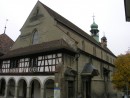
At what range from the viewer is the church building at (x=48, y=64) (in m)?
22.1

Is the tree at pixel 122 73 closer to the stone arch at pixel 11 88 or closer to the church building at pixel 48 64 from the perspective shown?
the church building at pixel 48 64

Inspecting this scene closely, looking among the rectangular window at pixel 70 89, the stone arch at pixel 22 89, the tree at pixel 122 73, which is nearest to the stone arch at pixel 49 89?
the rectangular window at pixel 70 89

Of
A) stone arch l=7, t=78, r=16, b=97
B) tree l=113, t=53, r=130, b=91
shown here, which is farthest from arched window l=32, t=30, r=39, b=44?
tree l=113, t=53, r=130, b=91

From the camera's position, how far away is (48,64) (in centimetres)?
2278

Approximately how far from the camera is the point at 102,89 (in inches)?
1382

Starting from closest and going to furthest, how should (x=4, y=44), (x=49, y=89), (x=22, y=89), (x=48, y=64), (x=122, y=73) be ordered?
1. (x=48, y=64)
2. (x=49, y=89)
3. (x=22, y=89)
4. (x=122, y=73)
5. (x=4, y=44)

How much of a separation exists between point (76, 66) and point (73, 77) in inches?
81.7

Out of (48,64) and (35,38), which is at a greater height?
(35,38)

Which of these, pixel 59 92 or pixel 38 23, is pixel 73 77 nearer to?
pixel 59 92

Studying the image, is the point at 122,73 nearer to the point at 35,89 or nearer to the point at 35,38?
the point at 35,89

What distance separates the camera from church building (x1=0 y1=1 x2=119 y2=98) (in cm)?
2211

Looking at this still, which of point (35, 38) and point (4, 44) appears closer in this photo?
point (35, 38)

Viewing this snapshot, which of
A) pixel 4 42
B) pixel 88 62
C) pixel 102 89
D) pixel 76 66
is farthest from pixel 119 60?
pixel 4 42

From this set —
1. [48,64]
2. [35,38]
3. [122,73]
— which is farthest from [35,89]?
[122,73]
